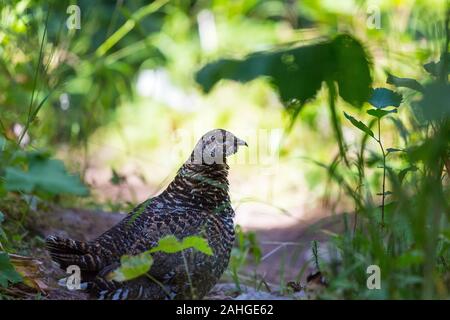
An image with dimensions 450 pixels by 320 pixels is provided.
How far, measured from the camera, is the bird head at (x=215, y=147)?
10.8 ft

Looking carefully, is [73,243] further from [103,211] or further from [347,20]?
[347,20]

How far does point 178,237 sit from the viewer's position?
2943mm

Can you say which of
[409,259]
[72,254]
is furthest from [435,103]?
[72,254]

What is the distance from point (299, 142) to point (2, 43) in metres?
3.42

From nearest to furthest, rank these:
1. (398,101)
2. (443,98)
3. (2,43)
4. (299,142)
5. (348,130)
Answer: (443,98) < (398,101) < (2,43) < (348,130) < (299,142)

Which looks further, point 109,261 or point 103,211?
point 103,211

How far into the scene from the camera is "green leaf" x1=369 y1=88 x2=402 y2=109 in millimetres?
2596

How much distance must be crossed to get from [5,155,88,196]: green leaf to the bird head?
1.20 meters

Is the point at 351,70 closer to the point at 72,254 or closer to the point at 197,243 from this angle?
the point at 197,243

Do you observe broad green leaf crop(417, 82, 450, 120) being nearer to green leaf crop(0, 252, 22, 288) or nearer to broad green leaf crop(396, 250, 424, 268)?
broad green leaf crop(396, 250, 424, 268)

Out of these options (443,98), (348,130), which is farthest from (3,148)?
(348,130)

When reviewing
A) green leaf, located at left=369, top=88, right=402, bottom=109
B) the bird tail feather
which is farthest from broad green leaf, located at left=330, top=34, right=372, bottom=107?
the bird tail feather

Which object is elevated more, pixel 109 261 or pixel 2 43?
pixel 2 43

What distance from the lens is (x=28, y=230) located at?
3.79 m
